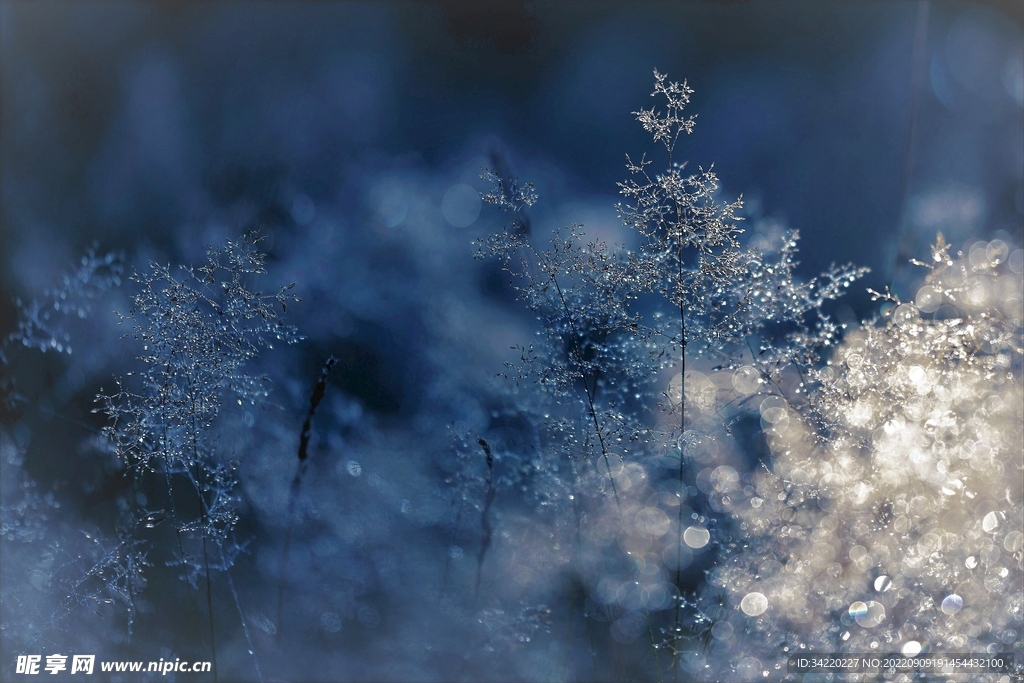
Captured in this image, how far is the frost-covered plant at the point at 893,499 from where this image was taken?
1.32 metres

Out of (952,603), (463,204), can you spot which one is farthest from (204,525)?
(952,603)

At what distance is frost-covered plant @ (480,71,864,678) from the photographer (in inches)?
52.5

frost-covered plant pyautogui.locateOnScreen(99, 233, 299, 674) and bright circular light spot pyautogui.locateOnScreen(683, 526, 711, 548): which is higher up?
frost-covered plant pyautogui.locateOnScreen(99, 233, 299, 674)

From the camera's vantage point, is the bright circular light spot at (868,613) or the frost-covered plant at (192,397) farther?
the frost-covered plant at (192,397)

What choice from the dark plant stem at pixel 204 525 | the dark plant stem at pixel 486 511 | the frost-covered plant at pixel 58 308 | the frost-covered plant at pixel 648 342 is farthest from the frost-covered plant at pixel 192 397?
the frost-covered plant at pixel 648 342

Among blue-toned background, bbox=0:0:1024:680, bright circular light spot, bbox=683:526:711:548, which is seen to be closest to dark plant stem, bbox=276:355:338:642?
blue-toned background, bbox=0:0:1024:680

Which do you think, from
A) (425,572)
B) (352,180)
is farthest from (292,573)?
(352,180)

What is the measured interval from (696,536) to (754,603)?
22cm

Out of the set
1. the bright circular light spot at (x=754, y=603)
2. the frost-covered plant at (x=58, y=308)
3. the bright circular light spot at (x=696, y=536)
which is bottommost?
the bright circular light spot at (x=754, y=603)

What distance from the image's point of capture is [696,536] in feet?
4.42

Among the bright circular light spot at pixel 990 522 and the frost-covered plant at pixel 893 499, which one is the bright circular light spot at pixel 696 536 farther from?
the bright circular light spot at pixel 990 522

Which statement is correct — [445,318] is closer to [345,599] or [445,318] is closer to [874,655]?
[345,599]

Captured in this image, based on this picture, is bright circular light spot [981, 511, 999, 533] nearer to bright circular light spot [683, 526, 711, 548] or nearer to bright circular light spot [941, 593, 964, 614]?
bright circular light spot [941, 593, 964, 614]

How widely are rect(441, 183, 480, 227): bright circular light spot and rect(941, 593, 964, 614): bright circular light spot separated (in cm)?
153
